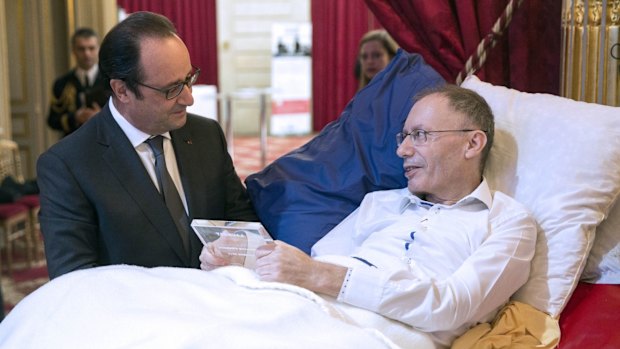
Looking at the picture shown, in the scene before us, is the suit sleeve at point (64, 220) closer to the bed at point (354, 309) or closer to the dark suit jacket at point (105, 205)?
the dark suit jacket at point (105, 205)

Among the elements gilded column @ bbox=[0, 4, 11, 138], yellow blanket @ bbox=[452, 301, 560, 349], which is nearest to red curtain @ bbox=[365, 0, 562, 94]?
yellow blanket @ bbox=[452, 301, 560, 349]

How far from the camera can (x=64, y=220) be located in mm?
1896

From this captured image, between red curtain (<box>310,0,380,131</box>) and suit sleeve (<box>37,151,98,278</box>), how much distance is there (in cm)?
824

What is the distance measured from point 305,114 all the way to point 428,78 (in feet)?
26.2

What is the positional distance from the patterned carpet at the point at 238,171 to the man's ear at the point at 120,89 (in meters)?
2.44

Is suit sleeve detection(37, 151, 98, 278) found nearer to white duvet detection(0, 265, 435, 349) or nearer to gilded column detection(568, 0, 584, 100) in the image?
white duvet detection(0, 265, 435, 349)

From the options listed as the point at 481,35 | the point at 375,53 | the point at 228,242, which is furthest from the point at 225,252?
the point at 375,53

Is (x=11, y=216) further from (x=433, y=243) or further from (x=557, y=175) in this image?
(x=557, y=175)

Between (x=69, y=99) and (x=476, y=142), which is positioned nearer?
(x=476, y=142)

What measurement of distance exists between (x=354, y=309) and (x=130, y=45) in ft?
2.72

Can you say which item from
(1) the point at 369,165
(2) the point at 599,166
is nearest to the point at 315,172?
(1) the point at 369,165

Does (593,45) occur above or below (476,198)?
above

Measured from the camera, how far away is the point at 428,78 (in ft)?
7.25

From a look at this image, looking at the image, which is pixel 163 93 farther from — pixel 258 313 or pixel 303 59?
pixel 303 59
